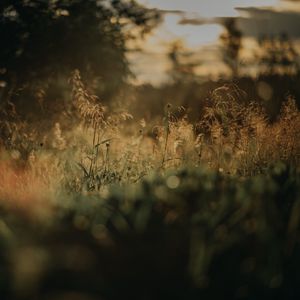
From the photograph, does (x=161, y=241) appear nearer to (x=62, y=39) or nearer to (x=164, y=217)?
(x=164, y=217)

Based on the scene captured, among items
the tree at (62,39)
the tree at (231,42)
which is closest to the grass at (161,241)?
the tree at (62,39)

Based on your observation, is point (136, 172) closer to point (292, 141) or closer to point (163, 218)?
point (292, 141)

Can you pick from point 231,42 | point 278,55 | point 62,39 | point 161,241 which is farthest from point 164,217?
point 231,42

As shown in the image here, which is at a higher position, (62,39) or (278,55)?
(62,39)

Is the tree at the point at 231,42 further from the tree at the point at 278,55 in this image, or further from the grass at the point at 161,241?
the grass at the point at 161,241

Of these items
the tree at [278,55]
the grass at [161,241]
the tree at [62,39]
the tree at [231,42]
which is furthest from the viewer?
the tree at [231,42]

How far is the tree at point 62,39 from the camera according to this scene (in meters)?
11.5

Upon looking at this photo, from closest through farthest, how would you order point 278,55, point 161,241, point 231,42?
point 161,241 < point 278,55 < point 231,42

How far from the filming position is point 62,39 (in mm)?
12031

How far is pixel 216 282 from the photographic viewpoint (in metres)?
2.21

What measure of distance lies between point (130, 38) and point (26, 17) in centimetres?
282

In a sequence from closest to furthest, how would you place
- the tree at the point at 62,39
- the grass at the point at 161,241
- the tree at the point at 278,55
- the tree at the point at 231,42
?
the grass at the point at 161,241
the tree at the point at 62,39
the tree at the point at 278,55
the tree at the point at 231,42

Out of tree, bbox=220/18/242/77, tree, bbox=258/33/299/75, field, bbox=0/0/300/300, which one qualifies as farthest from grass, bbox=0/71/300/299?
tree, bbox=220/18/242/77

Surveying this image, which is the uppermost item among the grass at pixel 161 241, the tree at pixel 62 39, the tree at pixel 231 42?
the grass at pixel 161 241
